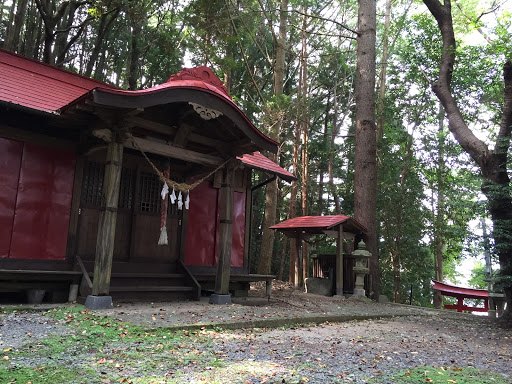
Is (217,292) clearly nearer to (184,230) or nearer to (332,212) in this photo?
(184,230)

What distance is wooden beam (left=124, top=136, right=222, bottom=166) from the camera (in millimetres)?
6945

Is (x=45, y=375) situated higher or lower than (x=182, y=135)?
lower

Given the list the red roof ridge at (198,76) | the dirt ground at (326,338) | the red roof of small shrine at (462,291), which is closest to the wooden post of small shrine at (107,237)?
the dirt ground at (326,338)

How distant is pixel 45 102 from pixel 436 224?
53.5ft

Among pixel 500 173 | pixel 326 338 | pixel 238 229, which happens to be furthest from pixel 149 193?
pixel 500 173

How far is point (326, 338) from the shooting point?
5672mm

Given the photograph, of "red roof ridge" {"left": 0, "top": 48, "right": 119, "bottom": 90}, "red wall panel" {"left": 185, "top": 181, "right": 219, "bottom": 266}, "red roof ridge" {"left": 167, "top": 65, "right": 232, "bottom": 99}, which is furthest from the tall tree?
"red roof ridge" {"left": 0, "top": 48, "right": 119, "bottom": 90}

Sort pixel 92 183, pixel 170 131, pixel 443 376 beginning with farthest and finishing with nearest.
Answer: pixel 92 183 → pixel 170 131 → pixel 443 376

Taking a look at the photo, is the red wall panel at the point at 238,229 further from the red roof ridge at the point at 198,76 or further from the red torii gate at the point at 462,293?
the red torii gate at the point at 462,293

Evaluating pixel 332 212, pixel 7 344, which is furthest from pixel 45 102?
pixel 332 212

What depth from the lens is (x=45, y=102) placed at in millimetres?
7289

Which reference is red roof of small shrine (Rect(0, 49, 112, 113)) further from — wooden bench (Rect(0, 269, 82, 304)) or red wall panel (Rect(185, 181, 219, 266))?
red wall panel (Rect(185, 181, 219, 266))

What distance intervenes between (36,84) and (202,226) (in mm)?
4843

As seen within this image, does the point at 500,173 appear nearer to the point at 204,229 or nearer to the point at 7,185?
the point at 204,229
